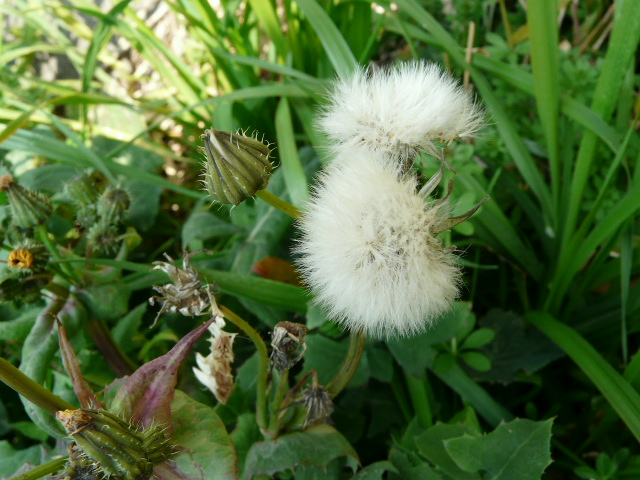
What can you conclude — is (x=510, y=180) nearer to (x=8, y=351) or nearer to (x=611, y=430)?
(x=611, y=430)

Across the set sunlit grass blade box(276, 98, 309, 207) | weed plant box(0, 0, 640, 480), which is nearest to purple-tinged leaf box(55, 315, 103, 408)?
weed plant box(0, 0, 640, 480)

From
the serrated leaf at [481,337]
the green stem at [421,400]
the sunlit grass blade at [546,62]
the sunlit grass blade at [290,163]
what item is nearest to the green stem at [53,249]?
the sunlit grass blade at [290,163]

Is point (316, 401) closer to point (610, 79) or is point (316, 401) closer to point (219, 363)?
point (219, 363)

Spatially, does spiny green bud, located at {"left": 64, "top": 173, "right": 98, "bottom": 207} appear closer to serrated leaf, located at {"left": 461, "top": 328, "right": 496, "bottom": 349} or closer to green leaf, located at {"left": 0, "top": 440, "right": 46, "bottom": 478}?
green leaf, located at {"left": 0, "top": 440, "right": 46, "bottom": 478}

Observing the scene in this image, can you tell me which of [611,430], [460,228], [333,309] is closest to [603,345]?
[611,430]

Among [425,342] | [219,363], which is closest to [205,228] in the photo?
[219,363]
